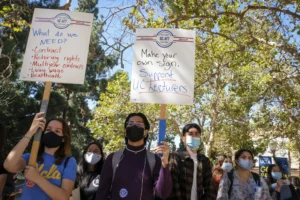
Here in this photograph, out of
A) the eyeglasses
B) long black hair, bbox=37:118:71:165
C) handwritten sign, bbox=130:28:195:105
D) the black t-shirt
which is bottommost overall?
the black t-shirt

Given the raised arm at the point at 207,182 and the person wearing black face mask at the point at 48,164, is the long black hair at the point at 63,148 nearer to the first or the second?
the person wearing black face mask at the point at 48,164

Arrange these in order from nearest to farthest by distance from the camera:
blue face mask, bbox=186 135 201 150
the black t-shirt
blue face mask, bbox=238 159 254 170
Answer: blue face mask, bbox=186 135 201 150 < the black t-shirt < blue face mask, bbox=238 159 254 170

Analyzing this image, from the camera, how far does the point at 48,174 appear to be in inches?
103

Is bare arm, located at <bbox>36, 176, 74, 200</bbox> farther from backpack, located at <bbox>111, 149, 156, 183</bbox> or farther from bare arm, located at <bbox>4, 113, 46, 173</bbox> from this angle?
backpack, located at <bbox>111, 149, 156, 183</bbox>

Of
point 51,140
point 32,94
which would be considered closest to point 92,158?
point 51,140

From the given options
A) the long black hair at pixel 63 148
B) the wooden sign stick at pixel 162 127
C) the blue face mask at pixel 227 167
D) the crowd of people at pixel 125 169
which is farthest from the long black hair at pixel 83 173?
the blue face mask at pixel 227 167

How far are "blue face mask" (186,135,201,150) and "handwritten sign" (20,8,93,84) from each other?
4.58 feet

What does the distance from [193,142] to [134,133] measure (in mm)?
989

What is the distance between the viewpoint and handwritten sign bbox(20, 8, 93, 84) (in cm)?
318

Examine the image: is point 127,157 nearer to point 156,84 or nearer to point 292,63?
point 156,84

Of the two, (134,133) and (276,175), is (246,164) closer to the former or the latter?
(276,175)

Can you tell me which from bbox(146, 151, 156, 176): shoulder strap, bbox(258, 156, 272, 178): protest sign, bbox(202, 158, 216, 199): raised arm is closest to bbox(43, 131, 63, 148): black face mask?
bbox(146, 151, 156, 176): shoulder strap

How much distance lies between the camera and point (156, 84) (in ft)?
10.8

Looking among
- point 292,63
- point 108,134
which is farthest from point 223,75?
point 108,134
